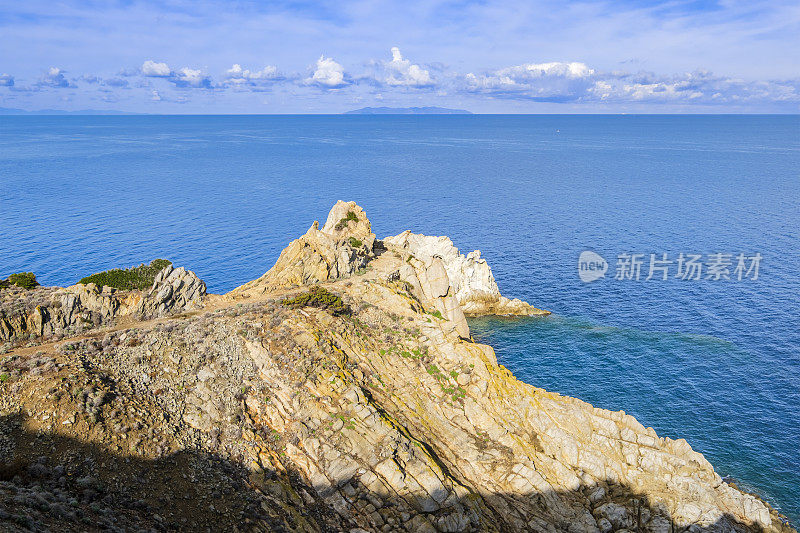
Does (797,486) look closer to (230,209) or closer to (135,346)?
(135,346)

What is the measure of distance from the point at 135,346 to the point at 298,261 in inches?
865

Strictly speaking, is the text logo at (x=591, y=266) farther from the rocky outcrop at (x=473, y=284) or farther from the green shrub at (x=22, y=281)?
the green shrub at (x=22, y=281)

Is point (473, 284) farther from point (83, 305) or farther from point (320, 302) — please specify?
point (83, 305)

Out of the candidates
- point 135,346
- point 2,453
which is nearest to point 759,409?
point 135,346

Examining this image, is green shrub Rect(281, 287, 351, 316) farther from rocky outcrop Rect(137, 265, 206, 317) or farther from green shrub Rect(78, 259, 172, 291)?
green shrub Rect(78, 259, 172, 291)

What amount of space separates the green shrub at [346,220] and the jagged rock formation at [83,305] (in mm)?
22130

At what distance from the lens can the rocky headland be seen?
1163 inches

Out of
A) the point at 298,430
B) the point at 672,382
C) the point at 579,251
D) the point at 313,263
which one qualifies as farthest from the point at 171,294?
the point at 579,251

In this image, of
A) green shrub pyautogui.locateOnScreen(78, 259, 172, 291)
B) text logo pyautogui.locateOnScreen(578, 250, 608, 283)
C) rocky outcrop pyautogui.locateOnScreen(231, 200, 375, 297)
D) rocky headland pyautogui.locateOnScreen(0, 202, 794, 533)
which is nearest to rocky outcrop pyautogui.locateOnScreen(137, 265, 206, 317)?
rocky headland pyautogui.locateOnScreen(0, 202, 794, 533)

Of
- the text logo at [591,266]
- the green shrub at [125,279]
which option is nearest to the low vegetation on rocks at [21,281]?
the green shrub at [125,279]

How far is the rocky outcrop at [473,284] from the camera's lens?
8669 centimetres

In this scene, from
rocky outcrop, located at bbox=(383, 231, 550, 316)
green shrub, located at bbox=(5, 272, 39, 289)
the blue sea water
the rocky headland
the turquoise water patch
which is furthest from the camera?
rocky outcrop, located at bbox=(383, 231, 550, 316)

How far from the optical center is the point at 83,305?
45688 millimetres

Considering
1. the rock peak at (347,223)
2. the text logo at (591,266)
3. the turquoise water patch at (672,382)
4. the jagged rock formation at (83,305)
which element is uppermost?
the rock peak at (347,223)
